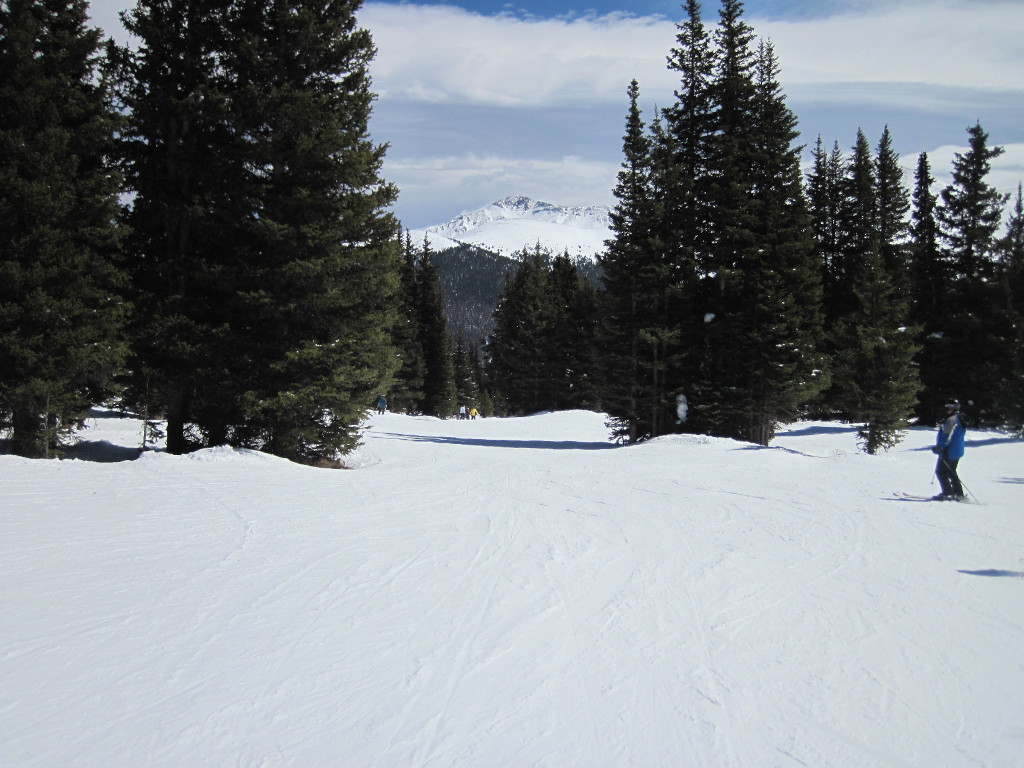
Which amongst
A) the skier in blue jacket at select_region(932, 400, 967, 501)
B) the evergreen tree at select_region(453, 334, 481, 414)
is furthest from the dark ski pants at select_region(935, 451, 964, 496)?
the evergreen tree at select_region(453, 334, 481, 414)

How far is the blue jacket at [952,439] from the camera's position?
10938 millimetres

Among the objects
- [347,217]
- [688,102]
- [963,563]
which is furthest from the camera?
[688,102]

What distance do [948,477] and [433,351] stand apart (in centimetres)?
5095

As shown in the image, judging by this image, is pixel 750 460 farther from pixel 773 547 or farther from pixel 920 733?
pixel 920 733

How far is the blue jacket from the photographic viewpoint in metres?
10.9

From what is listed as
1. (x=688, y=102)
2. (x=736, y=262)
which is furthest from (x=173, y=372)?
(x=688, y=102)

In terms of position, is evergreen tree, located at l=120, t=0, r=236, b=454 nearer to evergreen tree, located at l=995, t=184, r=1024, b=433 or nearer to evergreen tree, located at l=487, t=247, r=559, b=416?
evergreen tree, located at l=995, t=184, r=1024, b=433

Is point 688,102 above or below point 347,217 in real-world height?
above

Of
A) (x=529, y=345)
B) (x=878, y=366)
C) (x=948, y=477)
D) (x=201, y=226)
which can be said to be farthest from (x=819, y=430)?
(x=201, y=226)

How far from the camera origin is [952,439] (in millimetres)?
11016

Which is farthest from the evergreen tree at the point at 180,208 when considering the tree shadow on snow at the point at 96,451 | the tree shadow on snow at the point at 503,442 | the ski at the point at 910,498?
the ski at the point at 910,498

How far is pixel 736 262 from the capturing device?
23.6 meters

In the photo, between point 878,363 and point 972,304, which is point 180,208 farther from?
point 972,304

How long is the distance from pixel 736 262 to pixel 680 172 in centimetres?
418
